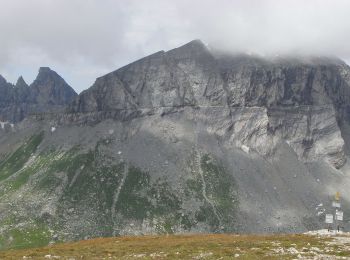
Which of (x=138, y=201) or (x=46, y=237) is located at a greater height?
(x=138, y=201)

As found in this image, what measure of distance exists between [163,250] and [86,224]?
13767 centimetres

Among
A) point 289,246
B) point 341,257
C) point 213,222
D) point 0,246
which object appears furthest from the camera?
point 213,222

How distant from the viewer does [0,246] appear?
17375 centimetres

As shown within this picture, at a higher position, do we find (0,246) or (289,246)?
(289,246)

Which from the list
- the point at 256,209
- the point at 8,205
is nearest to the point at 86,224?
the point at 8,205

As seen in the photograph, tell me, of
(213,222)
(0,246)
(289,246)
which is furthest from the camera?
(213,222)

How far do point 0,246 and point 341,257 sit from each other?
6051 inches

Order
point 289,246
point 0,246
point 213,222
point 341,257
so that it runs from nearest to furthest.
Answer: point 341,257
point 289,246
point 0,246
point 213,222

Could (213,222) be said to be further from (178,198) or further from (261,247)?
(261,247)

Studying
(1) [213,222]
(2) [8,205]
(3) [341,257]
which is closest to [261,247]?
(3) [341,257]

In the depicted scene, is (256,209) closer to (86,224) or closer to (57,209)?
(86,224)

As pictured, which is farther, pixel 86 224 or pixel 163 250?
pixel 86 224

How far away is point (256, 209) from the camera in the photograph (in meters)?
190

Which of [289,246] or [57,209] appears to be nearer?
[289,246]
